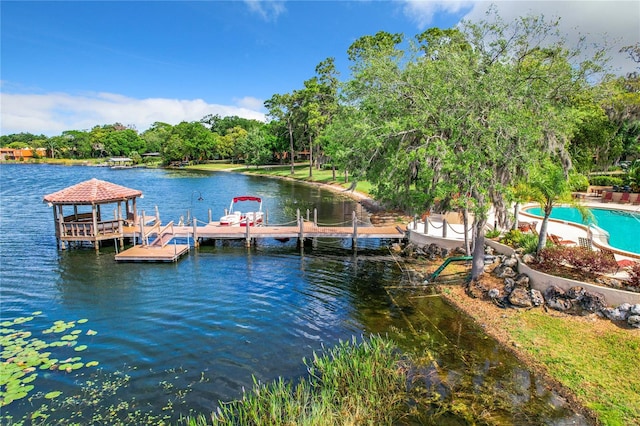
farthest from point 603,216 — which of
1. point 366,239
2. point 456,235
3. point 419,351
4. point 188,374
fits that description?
point 188,374

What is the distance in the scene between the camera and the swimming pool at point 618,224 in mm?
21859

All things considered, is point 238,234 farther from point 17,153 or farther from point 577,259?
point 17,153

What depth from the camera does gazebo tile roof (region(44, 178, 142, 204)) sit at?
77.3 feet

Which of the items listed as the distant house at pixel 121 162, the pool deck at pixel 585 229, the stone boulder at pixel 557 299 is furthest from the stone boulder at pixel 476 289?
the distant house at pixel 121 162

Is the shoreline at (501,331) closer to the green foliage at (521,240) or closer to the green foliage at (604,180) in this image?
the green foliage at (521,240)

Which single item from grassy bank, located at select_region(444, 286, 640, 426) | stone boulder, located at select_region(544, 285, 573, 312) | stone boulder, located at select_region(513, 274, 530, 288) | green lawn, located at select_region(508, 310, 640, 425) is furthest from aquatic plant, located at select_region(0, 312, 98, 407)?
stone boulder, located at select_region(544, 285, 573, 312)

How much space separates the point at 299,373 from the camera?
1112 centimetres

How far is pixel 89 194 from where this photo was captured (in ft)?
78.9

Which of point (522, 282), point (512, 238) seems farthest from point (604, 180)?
point (522, 282)

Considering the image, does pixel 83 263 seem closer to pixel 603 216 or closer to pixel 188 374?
pixel 188 374

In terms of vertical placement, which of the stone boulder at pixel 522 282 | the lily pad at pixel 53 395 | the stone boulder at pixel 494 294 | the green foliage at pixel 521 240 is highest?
the green foliage at pixel 521 240

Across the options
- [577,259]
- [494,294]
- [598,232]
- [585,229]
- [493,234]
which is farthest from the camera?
[585,229]

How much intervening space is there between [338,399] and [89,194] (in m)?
21.8

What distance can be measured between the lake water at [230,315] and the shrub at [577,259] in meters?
4.47
